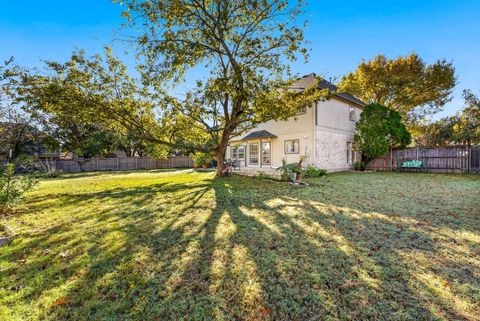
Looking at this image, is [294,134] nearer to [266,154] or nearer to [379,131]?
[266,154]

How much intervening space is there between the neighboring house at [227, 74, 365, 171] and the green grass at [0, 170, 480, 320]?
31.8ft

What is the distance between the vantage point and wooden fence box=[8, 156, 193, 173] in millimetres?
21672

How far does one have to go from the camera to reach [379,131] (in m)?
15.3

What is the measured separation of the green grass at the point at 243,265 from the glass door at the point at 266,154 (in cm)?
1188

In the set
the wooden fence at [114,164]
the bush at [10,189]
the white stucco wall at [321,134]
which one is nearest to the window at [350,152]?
the white stucco wall at [321,134]

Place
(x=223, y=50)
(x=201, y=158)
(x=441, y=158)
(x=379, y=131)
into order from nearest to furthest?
(x=223, y=50) < (x=441, y=158) < (x=379, y=131) < (x=201, y=158)

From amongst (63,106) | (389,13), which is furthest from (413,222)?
(63,106)

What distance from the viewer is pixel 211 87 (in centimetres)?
985

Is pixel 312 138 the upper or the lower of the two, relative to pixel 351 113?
lower

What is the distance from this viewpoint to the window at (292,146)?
49.6 feet

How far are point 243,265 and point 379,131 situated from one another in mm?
16221

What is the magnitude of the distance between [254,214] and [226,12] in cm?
822

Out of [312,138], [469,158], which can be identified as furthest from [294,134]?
[469,158]

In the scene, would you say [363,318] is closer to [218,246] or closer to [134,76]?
[218,246]
